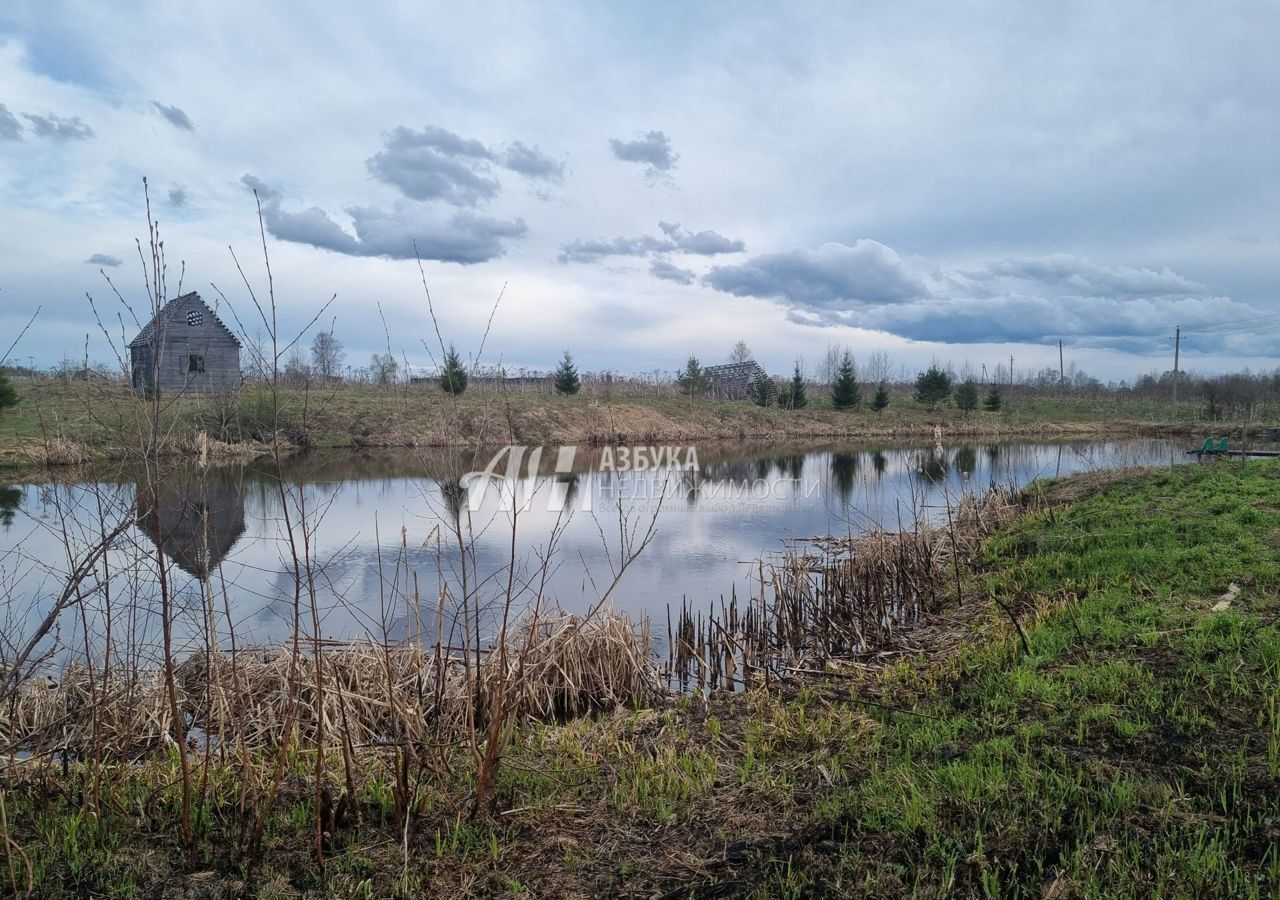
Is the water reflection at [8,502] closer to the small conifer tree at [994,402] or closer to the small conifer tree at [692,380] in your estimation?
the small conifer tree at [692,380]

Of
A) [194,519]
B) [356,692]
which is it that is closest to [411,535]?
[356,692]

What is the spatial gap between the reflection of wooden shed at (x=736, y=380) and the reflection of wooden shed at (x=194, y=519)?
40.0m

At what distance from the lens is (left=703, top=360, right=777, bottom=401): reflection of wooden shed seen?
187 feet

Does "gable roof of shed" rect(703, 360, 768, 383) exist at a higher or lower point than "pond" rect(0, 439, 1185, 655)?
higher

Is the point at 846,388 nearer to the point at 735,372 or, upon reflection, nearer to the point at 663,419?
the point at 663,419

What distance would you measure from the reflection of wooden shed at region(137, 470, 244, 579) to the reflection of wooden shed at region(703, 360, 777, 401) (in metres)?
40.0

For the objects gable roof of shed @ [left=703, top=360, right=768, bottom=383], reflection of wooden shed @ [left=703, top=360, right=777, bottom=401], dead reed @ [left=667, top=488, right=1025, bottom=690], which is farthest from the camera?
gable roof of shed @ [left=703, top=360, right=768, bottom=383]

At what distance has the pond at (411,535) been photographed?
4.37m

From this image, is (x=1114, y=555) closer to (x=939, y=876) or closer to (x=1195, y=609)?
(x=1195, y=609)

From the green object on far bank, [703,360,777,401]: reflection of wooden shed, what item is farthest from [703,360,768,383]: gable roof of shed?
the green object on far bank

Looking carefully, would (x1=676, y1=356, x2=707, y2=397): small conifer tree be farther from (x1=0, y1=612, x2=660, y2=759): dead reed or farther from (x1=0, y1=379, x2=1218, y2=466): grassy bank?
(x1=0, y1=612, x2=660, y2=759): dead reed

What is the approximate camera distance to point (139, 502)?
371 cm

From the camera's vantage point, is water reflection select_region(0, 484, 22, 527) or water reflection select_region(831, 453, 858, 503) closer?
water reflection select_region(0, 484, 22, 527)

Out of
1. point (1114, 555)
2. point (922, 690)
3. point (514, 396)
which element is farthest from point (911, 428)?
point (922, 690)
